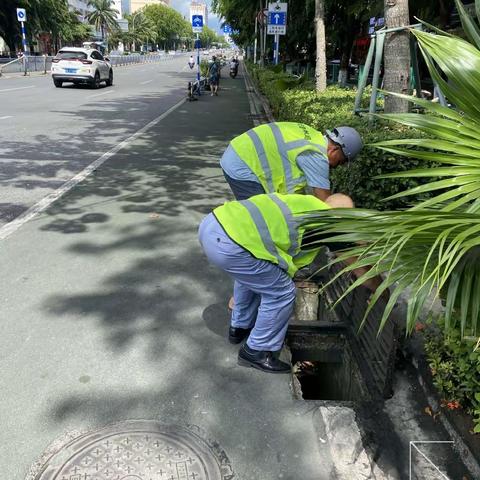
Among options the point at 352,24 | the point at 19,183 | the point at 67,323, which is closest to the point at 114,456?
the point at 67,323

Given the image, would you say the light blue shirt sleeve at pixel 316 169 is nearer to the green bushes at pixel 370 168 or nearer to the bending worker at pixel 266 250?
the bending worker at pixel 266 250

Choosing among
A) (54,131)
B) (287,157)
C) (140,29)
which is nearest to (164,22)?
(140,29)

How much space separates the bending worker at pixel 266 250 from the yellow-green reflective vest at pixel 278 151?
25.7 inches

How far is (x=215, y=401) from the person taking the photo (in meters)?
2.77

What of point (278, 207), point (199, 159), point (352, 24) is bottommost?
point (199, 159)

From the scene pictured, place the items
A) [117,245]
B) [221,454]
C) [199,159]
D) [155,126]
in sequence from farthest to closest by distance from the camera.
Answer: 1. [155,126]
2. [199,159]
3. [117,245]
4. [221,454]

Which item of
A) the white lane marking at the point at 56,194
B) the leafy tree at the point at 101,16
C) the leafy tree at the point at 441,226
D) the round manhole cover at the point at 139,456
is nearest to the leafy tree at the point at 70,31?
the leafy tree at the point at 101,16

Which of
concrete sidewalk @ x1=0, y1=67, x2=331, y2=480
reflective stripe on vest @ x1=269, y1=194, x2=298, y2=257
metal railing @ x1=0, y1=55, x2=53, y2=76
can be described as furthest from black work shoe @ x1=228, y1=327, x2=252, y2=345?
metal railing @ x1=0, y1=55, x2=53, y2=76

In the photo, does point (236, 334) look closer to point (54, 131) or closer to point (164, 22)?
point (54, 131)

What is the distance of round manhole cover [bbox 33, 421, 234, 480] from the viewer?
2.25 metres

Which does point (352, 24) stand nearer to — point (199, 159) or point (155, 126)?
point (155, 126)

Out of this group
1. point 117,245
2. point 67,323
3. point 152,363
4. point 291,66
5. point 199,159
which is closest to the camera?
point 152,363

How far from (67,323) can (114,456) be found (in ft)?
4.50

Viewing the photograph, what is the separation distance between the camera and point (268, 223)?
261cm
